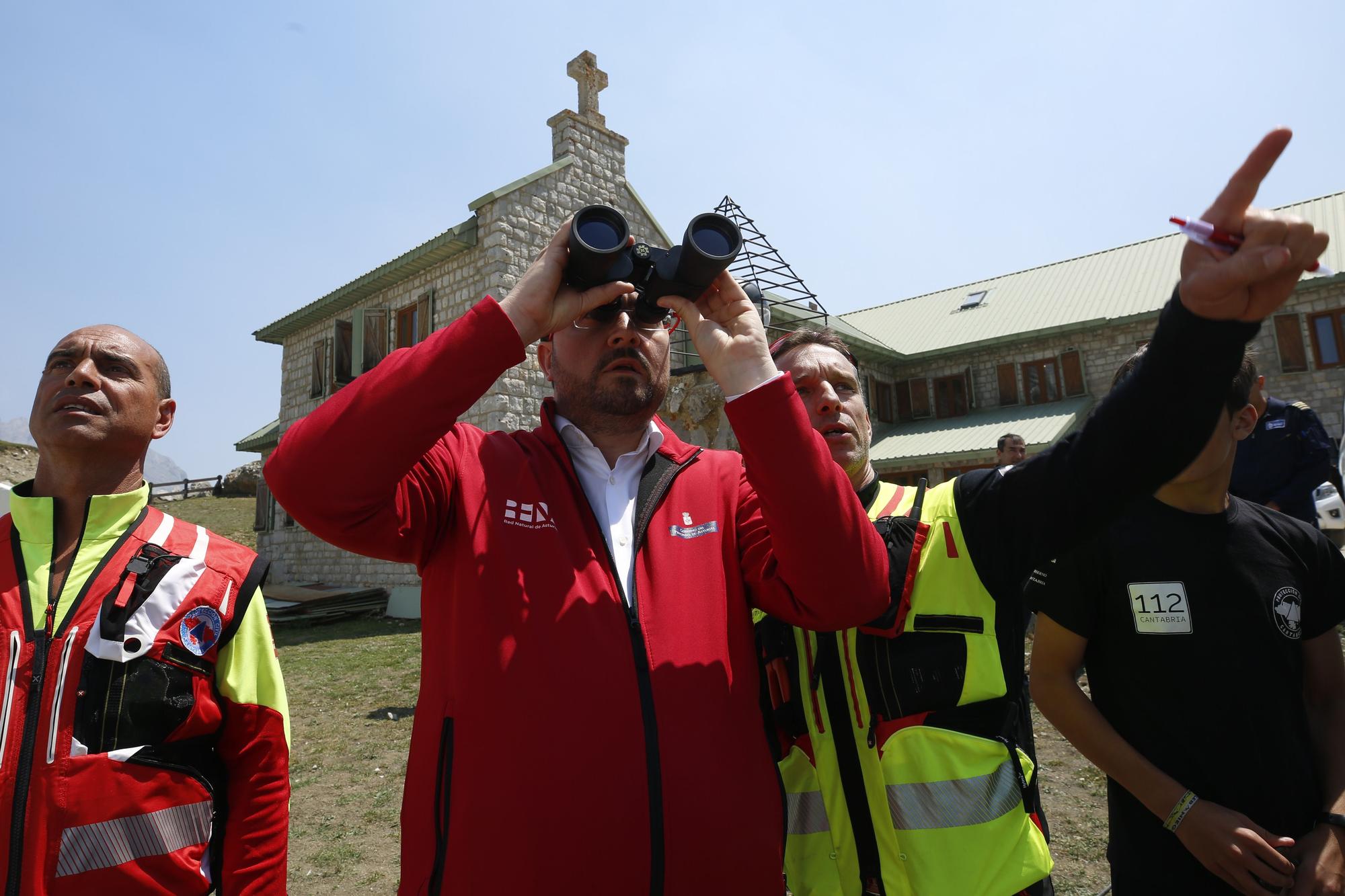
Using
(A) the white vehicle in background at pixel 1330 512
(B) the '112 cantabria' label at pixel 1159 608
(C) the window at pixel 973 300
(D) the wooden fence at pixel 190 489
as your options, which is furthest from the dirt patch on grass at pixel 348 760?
(D) the wooden fence at pixel 190 489

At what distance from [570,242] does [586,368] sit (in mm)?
320

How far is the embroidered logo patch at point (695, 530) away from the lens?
1.58 metres

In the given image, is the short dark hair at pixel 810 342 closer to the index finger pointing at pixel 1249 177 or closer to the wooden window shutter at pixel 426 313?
the index finger pointing at pixel 1249 177

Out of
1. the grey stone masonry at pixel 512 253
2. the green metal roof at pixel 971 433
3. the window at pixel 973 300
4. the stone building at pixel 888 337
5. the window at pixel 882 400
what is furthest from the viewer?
the window at pixel 973 300

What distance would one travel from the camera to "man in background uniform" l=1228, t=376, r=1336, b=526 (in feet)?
13.8

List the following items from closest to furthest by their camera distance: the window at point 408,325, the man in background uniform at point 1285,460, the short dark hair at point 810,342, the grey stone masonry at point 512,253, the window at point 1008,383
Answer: the short dark hair at point 810,342 < the man in background uniform at point 1285,460 < the grey stone masonry at point 512,253 < the window at point 408,325 < the window at point 1008,383

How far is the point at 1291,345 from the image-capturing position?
45.6 ft

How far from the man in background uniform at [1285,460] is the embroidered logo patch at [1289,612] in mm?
2834

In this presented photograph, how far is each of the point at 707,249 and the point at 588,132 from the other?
1168 centimetres

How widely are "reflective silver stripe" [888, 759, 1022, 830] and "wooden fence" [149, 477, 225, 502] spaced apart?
106 feet

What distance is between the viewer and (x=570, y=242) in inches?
58.9

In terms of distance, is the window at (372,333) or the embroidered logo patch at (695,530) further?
the window at (372,333)

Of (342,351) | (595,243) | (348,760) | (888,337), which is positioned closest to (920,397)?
(888,337)

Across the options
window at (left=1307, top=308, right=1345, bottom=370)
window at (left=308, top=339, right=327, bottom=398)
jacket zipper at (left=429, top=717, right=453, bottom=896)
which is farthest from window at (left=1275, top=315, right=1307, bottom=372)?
window at (left=308, top=339, right=327, bottom=398)
